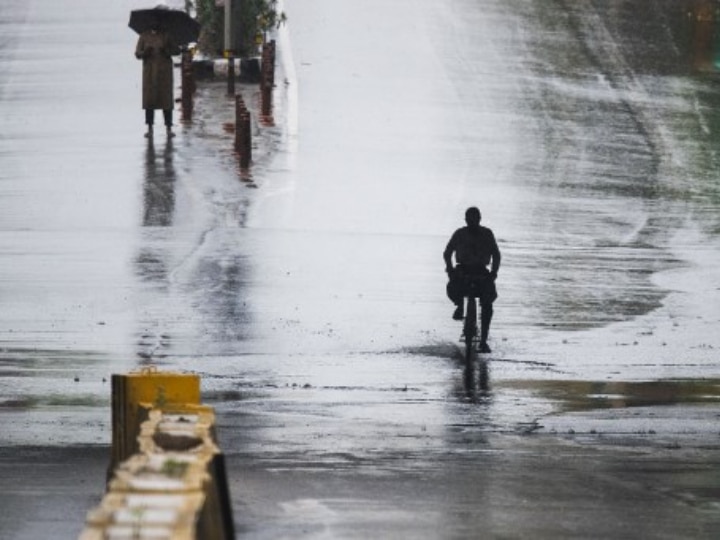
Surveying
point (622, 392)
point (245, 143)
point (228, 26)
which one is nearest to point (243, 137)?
point (245, 143)

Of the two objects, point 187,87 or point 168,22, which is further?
point 187,87

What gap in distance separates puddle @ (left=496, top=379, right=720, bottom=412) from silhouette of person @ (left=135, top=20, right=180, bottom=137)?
585 inches

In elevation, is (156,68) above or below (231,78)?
above

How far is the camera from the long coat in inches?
1265

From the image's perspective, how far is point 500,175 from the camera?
31.1 metres

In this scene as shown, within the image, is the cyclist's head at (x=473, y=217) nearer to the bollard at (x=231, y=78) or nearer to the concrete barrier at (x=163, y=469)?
the concrete barrier at (x=163, y=469)

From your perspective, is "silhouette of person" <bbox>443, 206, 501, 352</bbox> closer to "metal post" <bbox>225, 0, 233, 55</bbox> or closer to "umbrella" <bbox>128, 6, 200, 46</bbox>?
"umbrella" <bbox>128, 6, 200, 46</bbox>

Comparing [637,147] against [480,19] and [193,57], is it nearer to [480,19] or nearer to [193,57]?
[193,57]

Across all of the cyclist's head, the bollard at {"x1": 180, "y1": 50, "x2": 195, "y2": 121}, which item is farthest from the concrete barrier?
the bollard at {"x1": 180, "y1": 50, "x2": 195, "y2": 121}

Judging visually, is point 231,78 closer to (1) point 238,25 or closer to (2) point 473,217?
(1) point 238,25

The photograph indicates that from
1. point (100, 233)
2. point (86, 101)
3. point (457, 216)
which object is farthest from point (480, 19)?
point (100, 233)

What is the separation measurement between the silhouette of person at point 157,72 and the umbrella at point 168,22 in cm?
11

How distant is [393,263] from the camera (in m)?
24.6

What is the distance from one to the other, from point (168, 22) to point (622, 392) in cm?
1653
